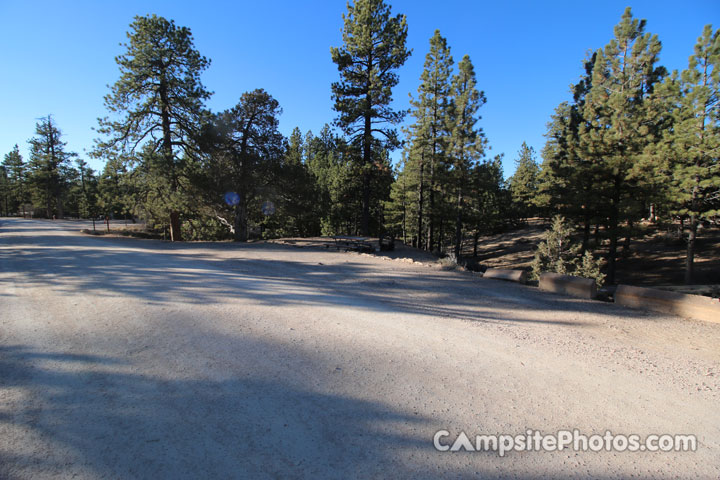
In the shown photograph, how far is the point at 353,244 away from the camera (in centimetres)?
1602

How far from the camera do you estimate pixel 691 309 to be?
5.04 meters

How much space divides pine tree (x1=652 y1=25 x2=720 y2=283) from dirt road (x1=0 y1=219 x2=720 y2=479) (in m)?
17.1

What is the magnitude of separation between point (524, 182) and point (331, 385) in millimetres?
46789

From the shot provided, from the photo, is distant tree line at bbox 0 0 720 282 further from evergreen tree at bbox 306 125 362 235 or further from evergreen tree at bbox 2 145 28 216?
evergreen tree at bbox 2 145 28 216

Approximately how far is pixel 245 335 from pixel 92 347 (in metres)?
1.60

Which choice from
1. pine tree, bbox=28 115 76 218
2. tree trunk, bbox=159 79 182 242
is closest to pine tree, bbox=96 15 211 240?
tree trunk, bbox=159 79 182 242

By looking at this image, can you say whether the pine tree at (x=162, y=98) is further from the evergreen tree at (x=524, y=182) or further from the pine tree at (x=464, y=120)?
the evergreen tree at (x=524, y=182)

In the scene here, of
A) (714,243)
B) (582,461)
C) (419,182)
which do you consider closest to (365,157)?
(419,182)

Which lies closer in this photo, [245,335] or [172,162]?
[245,335]

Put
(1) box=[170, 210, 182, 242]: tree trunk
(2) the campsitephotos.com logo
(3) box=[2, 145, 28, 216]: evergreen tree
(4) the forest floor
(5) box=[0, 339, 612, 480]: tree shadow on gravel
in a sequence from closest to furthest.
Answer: (5) box=[0, 339, 612, 480]: tree shadow on gravel, (2) the campsitephotos.com logo, (1) box=[170, 210, 182, 242]: tree trunk, (4) the forest floor, (3) box=[2, 145, 28, 216]: evergreen tree

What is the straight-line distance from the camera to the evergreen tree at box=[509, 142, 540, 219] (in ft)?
129

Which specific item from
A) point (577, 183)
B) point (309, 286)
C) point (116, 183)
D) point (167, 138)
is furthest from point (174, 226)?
point (577, 183)

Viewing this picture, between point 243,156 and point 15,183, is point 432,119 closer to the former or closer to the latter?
point 243,156

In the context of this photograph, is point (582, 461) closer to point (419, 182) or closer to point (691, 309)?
point (691, 309)
